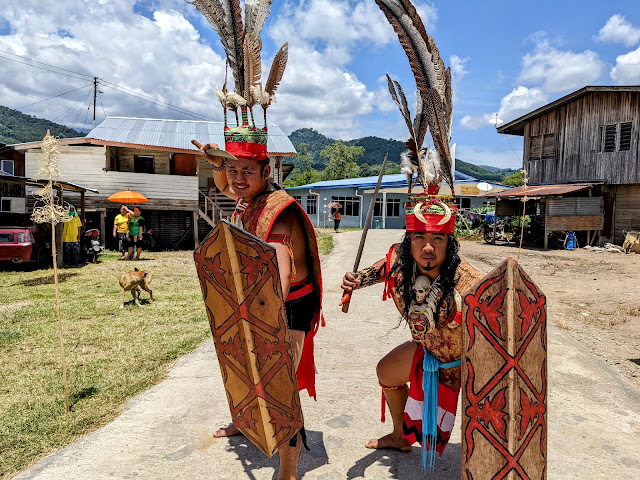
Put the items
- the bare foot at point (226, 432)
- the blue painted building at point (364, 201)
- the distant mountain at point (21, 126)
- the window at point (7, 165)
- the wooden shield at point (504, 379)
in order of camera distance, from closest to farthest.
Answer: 1. the wooden shield at point (504, 379)
2. the bare foot at point (226, 432)
3. the window at point (7, 165)
4. the blue painted building at point (364, 201)
5. the distant mountain at point (21, 126)

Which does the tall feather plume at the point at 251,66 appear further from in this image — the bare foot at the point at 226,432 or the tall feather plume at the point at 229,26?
the bare foot at the point at 226,432

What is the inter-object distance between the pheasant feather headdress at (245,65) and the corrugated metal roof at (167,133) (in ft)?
46.9

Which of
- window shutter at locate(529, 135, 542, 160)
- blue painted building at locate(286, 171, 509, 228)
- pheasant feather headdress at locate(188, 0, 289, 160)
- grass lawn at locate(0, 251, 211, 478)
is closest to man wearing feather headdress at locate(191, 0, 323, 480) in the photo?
pheasant feather headdress at locate(188, 0, 289, 160)

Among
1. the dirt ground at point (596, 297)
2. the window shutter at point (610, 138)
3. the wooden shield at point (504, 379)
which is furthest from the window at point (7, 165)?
the window shutter at point (610, 138)

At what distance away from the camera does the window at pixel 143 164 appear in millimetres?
17922

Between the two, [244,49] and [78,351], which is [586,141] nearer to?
[244,49]

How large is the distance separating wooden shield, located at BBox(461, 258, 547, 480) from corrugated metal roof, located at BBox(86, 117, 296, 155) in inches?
616

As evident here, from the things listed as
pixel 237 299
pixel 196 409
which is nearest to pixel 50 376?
pixel 196 409

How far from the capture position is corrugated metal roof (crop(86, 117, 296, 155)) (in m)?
17.0

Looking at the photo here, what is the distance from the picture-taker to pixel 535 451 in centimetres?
167

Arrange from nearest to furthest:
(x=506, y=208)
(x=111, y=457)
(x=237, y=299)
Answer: (x=237, y=299) → (x=111, y=457) → (x=506, y=208)

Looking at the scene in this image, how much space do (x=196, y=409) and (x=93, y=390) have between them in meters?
1.05

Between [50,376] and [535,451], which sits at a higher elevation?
[535,451]

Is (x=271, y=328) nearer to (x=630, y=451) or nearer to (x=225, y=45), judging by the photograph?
(x=225, y=45)
